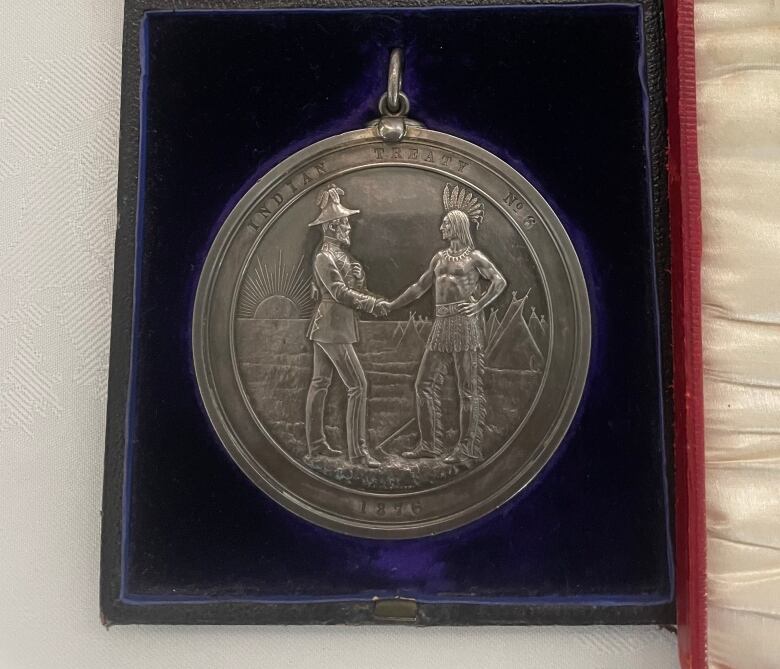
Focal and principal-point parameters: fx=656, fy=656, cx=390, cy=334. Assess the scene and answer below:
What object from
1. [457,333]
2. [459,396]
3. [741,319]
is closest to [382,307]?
[457,333]

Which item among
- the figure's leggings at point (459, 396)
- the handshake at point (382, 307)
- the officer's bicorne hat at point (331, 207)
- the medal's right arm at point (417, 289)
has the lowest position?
the figure's leggings at point (459, 396)

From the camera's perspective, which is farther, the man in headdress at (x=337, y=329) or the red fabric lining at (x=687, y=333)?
the man in headdress at (x=337, y=329)

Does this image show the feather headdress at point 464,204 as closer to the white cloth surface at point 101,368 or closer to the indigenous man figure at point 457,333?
the indigenous man figure at point 457,333

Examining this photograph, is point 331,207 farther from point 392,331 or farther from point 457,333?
point 457,333

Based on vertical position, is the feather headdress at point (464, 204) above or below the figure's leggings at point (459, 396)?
above

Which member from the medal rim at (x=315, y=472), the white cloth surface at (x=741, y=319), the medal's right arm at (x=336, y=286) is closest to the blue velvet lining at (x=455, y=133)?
the medal rim at (x=315, y=472)

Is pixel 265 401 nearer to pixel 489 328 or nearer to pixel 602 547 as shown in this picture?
pixel 489 328

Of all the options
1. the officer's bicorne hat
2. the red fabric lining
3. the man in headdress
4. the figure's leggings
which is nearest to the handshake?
the man in headdress
